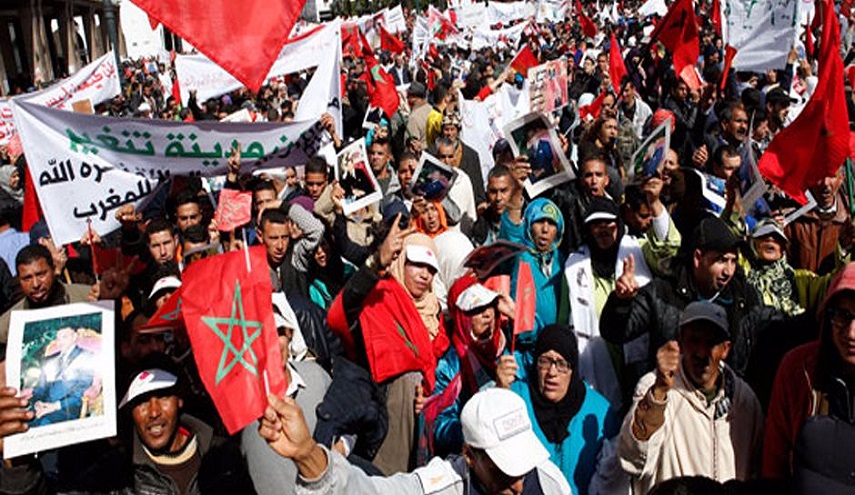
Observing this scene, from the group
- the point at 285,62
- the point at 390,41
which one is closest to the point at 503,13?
the point at 390,41

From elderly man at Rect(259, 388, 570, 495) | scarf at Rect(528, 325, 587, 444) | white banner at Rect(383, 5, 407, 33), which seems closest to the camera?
A: elderly man at Rect(259, 388, 570, 495)

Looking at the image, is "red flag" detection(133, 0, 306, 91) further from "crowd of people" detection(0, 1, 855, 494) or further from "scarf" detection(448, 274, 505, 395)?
"scarf" detection(448, 274, 505, 395)

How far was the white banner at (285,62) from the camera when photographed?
772 centimetres

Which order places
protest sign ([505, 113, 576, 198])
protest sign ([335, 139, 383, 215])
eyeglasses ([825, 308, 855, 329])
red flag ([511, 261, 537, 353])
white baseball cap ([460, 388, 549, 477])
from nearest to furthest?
white baseball cap ([460, 388, 549, 477])
eyeglasses ([825, 308, 855, 329])
red flag ([511, 261, 537, 353])
protest sign ([335, 139, 383, 215])
protest sign ([505, 113, 576, 198])

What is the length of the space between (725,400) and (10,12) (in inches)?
1529

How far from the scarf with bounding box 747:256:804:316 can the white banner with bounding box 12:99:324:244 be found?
9.27 feet

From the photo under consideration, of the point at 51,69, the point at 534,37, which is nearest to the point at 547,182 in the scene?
the point at 534,37

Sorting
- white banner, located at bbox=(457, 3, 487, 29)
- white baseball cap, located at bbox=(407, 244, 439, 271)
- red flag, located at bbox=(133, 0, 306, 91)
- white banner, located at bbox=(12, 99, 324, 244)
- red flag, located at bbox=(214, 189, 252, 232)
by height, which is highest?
white banner, located at bbox=(457, 3, 487, 29)

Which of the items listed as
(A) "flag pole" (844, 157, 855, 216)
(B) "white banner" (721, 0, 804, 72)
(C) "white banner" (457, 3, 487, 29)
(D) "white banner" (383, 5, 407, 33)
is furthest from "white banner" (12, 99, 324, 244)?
→ (C) "white banner" (457, 3, 487, 29)

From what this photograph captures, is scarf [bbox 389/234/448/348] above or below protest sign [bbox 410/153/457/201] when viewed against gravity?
below

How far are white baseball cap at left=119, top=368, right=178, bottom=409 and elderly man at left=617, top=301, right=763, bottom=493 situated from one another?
1.69 metres

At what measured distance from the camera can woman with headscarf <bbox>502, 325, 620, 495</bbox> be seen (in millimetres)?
3229

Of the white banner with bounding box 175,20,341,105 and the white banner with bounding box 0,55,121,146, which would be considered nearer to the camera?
the white banner with bounding box 175,20,341,105

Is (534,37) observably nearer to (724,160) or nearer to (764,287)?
(724,160)
